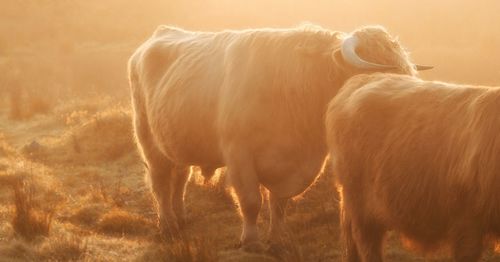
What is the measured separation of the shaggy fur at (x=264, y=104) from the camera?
511 cm

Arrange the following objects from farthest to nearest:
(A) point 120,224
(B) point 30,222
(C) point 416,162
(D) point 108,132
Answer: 1. (D) point 108,132
2. (A) point 120,224
3. (B) point 30,222
4. (C) point 416,162

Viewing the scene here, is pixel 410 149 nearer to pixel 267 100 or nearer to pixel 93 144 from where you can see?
pixel 267 100

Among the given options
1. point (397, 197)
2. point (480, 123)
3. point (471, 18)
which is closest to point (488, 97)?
point (480, 123)

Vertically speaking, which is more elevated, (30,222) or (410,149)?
(410,149)

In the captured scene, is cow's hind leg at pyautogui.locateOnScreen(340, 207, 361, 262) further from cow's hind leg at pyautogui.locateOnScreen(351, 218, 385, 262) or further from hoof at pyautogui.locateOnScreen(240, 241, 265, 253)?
hoof at pyautogui.locateOnScreen(240, 241, 265, 253)

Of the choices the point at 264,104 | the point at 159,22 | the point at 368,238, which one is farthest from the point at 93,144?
the point at 159,22

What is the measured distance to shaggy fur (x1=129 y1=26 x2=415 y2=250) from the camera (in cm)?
511

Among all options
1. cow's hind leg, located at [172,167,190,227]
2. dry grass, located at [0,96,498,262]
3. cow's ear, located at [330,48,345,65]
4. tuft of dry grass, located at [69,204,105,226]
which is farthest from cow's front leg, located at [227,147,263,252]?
tuft of dry grass, located at [69,204,105,226]

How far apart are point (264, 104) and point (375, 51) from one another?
0.93 metres

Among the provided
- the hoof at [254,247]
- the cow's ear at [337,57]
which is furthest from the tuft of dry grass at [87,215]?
the cow's ear at [337,57]

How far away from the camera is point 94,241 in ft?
18.0

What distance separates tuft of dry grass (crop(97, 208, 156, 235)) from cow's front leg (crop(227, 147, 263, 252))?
1.29 meters

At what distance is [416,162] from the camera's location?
138 inches

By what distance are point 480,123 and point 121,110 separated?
8.66 m
